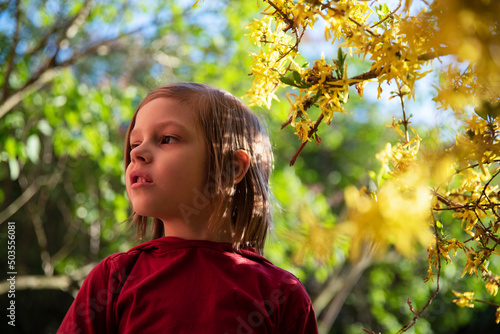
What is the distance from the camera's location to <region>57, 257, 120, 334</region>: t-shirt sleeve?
0.69m

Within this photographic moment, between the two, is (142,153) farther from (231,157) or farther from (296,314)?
(296,314)

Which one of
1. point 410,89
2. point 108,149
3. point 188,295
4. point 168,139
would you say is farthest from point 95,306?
point 108,149

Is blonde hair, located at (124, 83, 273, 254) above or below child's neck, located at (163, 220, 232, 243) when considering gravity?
above

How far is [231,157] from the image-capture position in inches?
31.7

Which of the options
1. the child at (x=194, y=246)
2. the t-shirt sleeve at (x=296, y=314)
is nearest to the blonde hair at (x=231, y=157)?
the child at (x=194, y=246)

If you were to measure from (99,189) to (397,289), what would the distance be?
3.02 m

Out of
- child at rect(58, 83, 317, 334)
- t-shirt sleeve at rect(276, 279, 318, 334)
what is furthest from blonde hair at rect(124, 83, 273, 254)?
t-shirt sleeve at rect(276, 279, 318, 334)

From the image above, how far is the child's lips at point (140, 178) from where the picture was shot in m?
0.73

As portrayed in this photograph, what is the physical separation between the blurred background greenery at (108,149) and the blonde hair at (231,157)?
0.41ft

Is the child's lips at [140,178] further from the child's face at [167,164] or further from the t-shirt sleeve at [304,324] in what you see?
the t-shirt sleeve at [304,324]

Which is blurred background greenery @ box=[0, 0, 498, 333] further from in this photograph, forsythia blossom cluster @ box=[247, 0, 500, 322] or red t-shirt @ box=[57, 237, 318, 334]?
forsythia blossom cluster @ box=[247, 0, 500, 322]

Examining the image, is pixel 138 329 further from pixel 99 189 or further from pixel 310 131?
pixel 99 189

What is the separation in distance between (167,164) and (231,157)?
0.41 ft

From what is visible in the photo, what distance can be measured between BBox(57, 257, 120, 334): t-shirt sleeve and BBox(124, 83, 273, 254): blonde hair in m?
0.17
